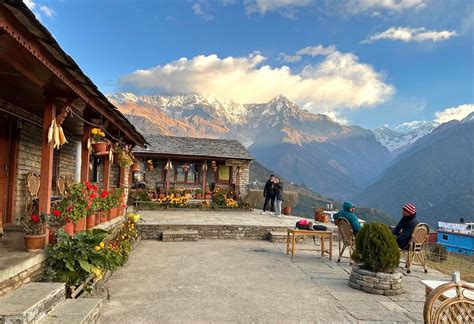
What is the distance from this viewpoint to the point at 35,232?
4305mm

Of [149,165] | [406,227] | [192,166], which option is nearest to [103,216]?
[406,227]

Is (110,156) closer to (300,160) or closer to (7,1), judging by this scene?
(7,1)

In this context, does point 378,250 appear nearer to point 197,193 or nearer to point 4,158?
point 4,158

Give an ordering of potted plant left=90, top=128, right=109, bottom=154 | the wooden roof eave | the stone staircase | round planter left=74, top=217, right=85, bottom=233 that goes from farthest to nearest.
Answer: potted plant left=90, top=128, right=109, bottom=154 < round planter left=74, top=217, right=85, bottom=233 < the stone staircase < the wooden roof eave

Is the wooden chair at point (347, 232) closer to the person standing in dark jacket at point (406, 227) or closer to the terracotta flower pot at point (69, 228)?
the person standing in dark jacket at point (406, 227)

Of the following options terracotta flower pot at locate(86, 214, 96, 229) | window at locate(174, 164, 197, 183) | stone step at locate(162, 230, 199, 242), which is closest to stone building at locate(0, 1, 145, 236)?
terracotta flower pot at locate(86, 214, 96, 229)

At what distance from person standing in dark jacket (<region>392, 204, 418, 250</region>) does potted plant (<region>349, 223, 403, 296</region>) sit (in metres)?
1.34

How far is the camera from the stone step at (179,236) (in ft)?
31.1

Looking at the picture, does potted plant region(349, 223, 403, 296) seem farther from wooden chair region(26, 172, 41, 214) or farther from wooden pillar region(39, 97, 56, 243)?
wooden chair region(26, 172, 41, 214)

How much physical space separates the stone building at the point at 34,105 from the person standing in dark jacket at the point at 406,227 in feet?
18.9

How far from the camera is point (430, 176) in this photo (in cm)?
12694

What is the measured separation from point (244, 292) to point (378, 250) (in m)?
2.12

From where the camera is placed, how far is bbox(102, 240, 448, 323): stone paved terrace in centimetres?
417

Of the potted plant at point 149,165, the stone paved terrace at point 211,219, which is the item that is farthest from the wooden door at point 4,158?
the potted plant at point 149,165
